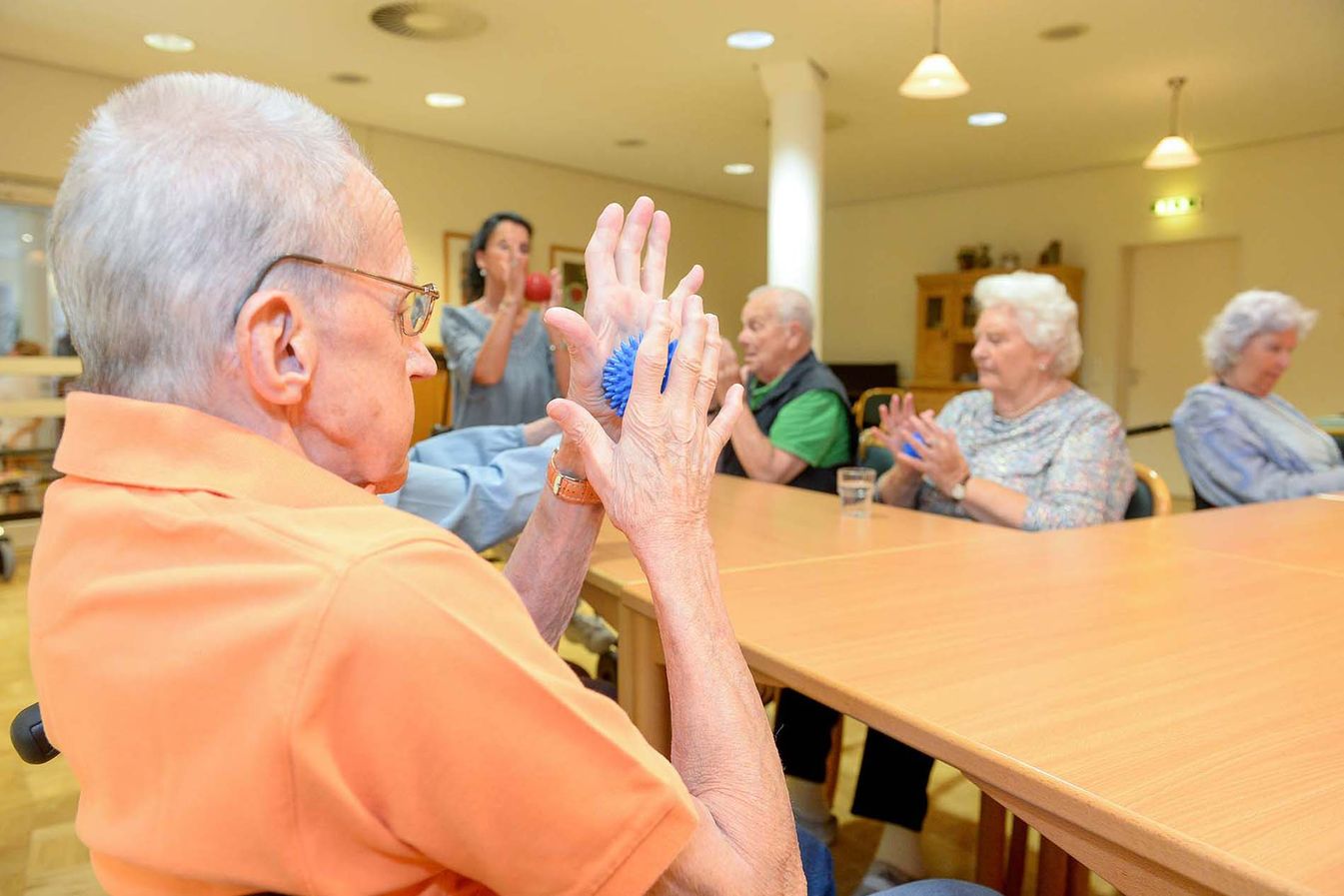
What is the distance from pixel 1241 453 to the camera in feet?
9.65

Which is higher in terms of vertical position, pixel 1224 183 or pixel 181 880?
pixel 1224 183

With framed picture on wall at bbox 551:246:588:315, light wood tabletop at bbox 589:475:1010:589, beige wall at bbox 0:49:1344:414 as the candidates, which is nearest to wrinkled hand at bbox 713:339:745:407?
light wood tabletop at bbox 589:475:1010:589

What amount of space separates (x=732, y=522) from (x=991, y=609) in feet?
2.61

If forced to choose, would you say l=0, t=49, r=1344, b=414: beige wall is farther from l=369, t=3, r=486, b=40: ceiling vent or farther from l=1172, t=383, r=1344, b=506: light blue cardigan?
l=1172, t=383, r=1344, b=506: light blue cardigan

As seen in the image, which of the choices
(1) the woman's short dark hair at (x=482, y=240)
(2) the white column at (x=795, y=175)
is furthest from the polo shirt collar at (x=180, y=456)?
(2) the white column at (x=795, y=175)

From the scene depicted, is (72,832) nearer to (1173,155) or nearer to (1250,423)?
(1250,423)

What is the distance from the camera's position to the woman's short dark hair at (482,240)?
10.7ft

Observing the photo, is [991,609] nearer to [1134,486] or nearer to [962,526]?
[962,526]

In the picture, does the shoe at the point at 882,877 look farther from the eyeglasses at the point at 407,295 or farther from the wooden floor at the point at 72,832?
the eyeglasses at the point at 407,295

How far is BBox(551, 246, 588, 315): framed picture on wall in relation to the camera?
8102 millimetres

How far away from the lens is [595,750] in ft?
1.83

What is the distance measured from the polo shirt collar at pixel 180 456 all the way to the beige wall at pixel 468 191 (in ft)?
14.1

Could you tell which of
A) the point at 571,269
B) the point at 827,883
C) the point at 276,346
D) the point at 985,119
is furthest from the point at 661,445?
the point at 571,269

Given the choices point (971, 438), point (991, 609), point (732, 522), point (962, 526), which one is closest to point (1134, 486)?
point (971, 438)
